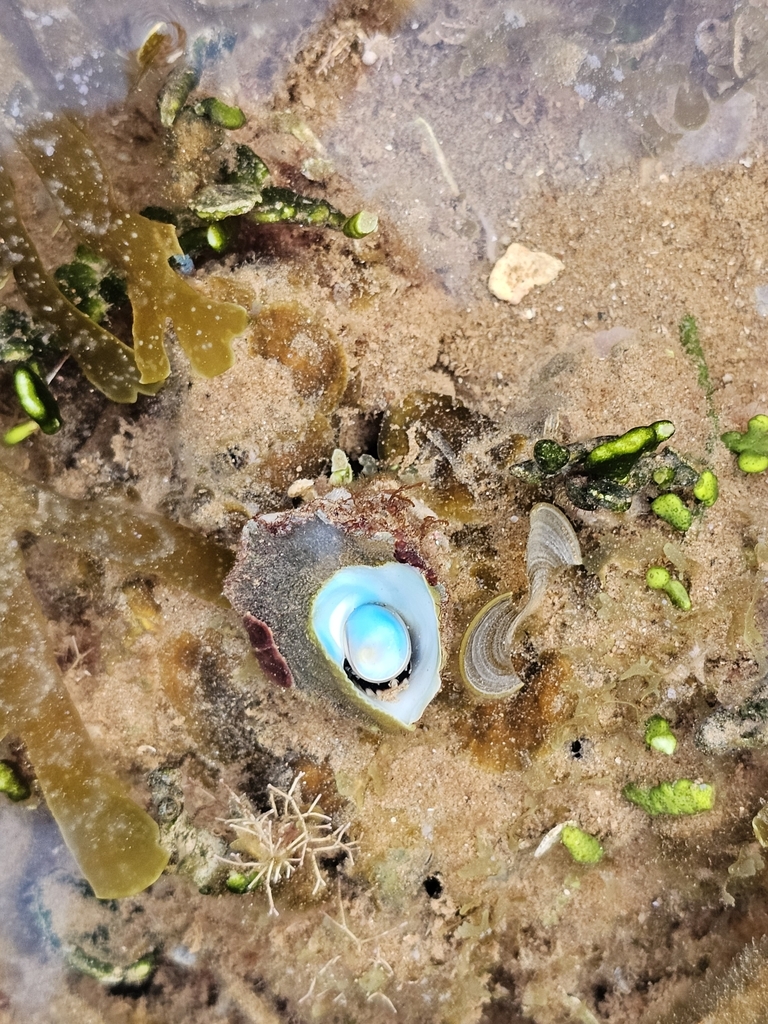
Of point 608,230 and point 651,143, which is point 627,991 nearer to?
point 608,230

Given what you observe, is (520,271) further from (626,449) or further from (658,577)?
(658,577)

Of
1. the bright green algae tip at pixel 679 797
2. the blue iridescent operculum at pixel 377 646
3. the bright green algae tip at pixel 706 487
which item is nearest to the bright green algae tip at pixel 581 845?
the bright green algae tip at pixel 679 797

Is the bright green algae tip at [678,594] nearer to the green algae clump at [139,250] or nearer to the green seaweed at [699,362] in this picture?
the green seaweed at [699,362]

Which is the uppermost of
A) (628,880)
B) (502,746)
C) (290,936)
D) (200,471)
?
(200,471)

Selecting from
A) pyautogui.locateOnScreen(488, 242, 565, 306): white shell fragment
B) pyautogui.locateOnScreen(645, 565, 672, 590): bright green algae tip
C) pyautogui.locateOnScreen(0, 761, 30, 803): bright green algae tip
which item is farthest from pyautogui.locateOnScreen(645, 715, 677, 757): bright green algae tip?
pyautogui.locateOnScreen(0, 761, 30, 803): bright green algae tip

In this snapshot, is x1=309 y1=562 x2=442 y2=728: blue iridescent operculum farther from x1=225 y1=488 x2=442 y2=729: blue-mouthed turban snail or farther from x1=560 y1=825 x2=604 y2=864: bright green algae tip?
x1=560 y1=825 x2=604 y2=864: bright green algae tip

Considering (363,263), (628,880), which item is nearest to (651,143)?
(363,263)

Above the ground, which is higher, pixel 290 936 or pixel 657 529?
pixel 657 529
